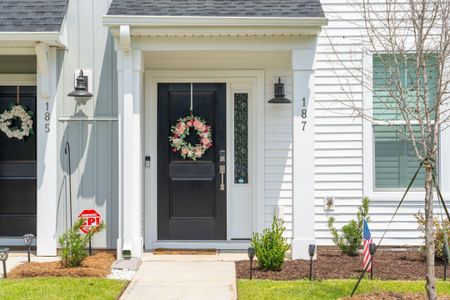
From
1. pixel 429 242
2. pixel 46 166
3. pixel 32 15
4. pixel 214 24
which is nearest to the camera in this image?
pixel 429 242

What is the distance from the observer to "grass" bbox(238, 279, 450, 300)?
210 inches

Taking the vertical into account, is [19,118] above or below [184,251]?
above

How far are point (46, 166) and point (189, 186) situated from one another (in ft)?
6.28

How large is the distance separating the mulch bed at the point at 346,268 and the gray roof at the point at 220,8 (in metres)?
2.93

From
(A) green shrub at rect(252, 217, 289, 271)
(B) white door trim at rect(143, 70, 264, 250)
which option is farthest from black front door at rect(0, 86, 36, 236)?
(A) green shrub at rect(252, 217, 289, 271)

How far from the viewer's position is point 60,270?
6.30m

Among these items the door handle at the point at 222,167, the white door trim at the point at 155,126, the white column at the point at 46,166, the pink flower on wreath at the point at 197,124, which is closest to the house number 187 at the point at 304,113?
the white door trim at the point at 155,126

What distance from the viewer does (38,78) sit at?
746 centimetres

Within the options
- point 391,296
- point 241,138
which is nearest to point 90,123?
point 241,138

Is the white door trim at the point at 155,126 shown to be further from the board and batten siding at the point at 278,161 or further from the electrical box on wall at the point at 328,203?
the electrical box on wall at the point at 328,203

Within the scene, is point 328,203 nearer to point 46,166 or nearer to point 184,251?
point 184,251

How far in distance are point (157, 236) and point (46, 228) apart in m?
1.48

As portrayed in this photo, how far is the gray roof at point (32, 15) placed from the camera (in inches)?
272

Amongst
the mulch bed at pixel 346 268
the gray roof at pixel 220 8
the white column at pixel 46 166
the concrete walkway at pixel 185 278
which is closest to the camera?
the concrete walkway at pixel 185 278
